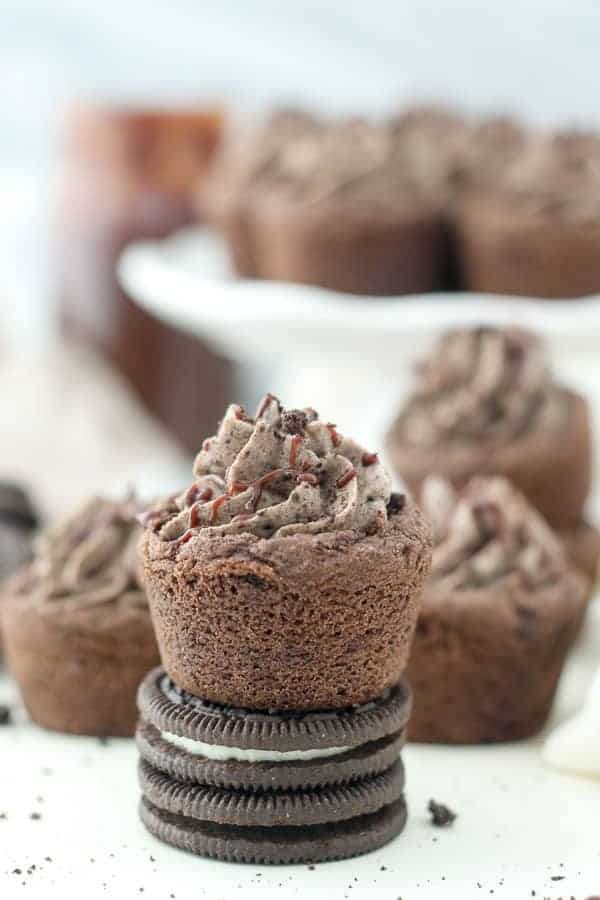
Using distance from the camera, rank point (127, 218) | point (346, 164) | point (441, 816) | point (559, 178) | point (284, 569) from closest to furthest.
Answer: point (284, 569), point (441, 816), point (559, 178), point (346, 164), point (127, 218)

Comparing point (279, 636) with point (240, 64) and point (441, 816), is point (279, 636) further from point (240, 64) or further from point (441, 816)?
point (240, 64)

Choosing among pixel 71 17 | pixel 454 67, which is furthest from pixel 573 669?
pixel 71 17

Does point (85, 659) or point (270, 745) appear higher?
point (270, 745)

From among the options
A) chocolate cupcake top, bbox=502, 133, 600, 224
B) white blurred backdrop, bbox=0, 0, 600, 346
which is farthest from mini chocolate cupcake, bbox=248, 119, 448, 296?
white blurred backdrop, bbox=0, 0, 600, 346

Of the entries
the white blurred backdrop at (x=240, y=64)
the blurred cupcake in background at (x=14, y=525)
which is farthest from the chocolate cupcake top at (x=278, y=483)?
the white blurred backdrop at (x=240, y=64)

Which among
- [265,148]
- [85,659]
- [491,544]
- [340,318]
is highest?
[265,148]

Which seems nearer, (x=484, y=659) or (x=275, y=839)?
(x=275, y=839)

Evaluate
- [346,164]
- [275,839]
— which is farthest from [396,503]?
[346,164]

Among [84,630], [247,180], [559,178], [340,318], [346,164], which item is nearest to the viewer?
[84,630]
